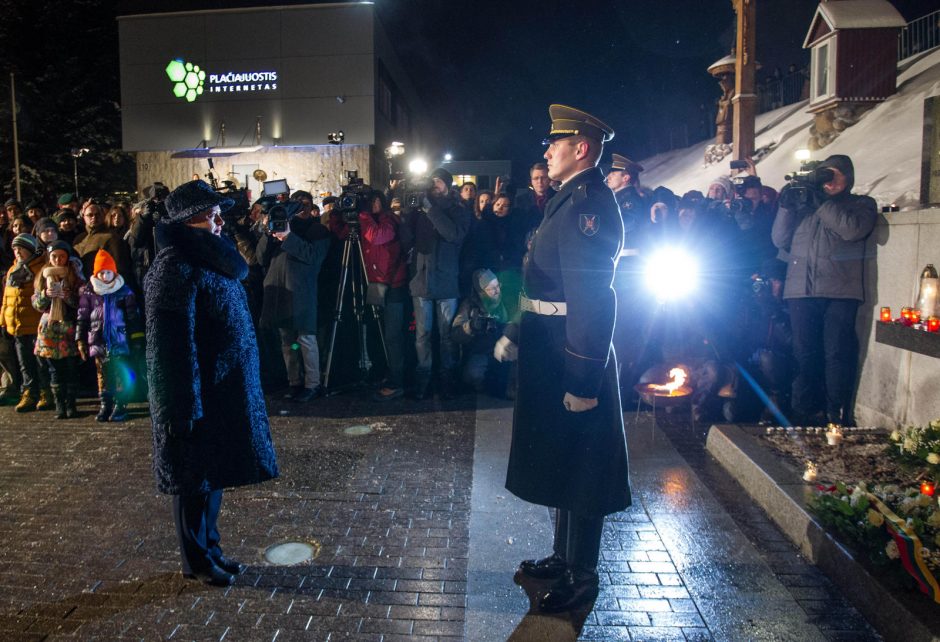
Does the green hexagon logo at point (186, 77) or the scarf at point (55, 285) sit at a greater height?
the green hexagon logo at point (186, 77)

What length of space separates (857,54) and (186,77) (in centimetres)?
2208

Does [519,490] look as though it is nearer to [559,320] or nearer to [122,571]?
[559,320]

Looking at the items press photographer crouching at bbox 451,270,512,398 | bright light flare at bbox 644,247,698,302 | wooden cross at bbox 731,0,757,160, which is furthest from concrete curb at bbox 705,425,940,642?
wooden cross at bbox 731,0,757,160

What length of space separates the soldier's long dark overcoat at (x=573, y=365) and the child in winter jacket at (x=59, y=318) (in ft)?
17.8

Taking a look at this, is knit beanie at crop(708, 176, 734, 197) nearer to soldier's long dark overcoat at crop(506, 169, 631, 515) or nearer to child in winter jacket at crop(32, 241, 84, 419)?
soldier's long dark overcoat at crop(506, 169, 631, 515)

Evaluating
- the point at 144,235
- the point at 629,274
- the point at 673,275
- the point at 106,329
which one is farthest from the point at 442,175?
the point at 106,329

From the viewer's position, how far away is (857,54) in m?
17.9

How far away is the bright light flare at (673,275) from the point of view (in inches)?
270

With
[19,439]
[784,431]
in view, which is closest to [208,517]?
[19,439]

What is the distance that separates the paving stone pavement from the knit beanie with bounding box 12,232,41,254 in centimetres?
225

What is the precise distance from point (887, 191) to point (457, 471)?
913 cm

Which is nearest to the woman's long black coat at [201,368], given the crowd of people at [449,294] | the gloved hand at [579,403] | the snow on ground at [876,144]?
the gloved hand at [579,403]

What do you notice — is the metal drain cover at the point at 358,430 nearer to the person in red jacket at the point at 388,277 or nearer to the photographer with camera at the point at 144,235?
the person in red jacket at the point at 388,277

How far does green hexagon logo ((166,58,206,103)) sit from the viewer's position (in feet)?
84.5
